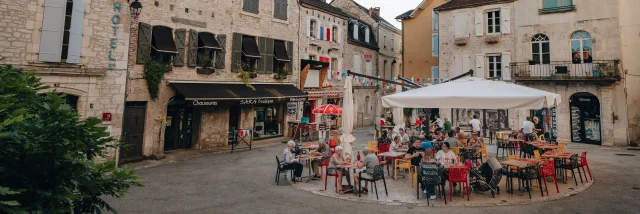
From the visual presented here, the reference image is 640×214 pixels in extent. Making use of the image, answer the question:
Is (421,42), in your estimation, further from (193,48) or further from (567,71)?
(193,48)

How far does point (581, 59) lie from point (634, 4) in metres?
4.72

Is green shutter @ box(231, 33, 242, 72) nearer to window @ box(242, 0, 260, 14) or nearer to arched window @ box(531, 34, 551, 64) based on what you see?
window @ box(242, 0, 260, 14)

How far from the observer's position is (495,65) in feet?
67.5

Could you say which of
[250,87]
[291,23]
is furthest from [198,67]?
[291,23]

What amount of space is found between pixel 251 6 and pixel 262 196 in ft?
39.9

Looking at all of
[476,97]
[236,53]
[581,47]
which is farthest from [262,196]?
[581,47]

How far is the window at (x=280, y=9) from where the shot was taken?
61.0 ft

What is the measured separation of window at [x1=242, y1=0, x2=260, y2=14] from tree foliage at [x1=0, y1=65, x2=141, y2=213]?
13824 millimetres

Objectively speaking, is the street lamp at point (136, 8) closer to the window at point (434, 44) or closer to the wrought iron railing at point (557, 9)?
the window at point (434, 44)

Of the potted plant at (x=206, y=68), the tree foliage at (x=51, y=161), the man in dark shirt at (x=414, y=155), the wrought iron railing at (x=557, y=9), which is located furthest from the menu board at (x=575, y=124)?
the tree foliage at (x=51, y=161)

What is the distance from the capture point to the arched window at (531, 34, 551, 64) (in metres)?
18.8

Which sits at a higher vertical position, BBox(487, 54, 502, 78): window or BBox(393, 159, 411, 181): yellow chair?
BBox(487, 54, 502, 78): window

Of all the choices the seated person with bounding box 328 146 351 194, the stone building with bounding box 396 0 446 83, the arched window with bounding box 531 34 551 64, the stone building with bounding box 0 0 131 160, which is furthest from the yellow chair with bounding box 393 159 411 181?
the stone building with bounding box 396 0 446 83

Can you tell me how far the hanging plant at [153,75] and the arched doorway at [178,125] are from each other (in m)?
1.14
